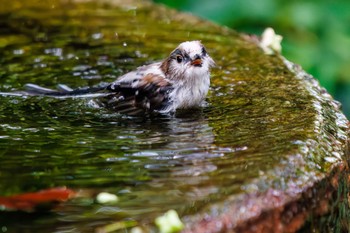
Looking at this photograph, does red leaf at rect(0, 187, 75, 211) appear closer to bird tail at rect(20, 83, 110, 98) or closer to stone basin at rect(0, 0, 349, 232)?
stone basin at rect(0, 0, 349, 232)

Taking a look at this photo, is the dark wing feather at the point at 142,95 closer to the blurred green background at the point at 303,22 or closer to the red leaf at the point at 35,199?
the red leaf at the point at 35,199

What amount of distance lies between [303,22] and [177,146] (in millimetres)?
3899

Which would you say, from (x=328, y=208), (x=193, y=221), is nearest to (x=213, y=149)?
(x=328, y=208)

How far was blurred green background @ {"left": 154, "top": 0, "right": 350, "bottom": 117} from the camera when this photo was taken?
6.38 metres

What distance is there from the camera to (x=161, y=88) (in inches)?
147

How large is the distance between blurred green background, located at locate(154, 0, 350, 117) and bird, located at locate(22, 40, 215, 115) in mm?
2684

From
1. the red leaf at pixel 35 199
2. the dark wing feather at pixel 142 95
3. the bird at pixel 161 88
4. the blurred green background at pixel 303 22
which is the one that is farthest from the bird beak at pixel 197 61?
the blurred green background at pixel 303 22

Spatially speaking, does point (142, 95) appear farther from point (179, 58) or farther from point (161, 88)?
point (179, 58)

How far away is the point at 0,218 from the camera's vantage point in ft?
7.30

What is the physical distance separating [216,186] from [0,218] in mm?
667

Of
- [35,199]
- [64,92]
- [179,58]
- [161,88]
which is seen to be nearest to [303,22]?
[179,58]

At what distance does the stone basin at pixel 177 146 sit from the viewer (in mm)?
2236

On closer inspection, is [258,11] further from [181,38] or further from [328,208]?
[328,208]

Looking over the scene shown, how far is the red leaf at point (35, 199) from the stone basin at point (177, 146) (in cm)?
4
